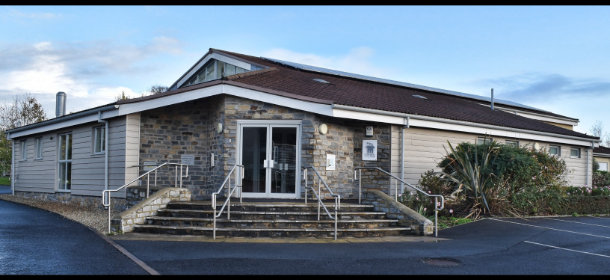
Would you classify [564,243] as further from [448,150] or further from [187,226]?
[187,226]

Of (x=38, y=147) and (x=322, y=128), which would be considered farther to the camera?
(x=38, y=147)

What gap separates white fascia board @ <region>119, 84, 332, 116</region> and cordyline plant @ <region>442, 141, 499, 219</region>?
3697 mm

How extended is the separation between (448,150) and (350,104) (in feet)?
14.2

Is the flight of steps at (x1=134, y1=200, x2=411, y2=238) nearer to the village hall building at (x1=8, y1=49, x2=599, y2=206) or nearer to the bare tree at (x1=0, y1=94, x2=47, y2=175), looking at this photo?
the village hall building at (x1=8, y1=49, x2=599, y2=206)

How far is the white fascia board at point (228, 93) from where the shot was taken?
1327 centimetres

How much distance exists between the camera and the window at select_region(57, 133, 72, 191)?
1781 centimetres

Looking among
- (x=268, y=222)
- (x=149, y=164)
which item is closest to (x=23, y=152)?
(x=149, y=164)

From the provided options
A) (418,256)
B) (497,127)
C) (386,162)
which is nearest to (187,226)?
(418,256)

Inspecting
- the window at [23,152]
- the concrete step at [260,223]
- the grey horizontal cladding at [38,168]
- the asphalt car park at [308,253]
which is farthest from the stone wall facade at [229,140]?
the window at [23,152]

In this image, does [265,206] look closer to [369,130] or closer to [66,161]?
[369,130]

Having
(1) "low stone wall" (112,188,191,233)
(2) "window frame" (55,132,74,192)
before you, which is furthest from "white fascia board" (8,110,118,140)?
(1) "low stone wall" (112,188,191,233)

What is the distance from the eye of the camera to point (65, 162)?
18.0m

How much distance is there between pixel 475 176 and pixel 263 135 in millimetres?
5477

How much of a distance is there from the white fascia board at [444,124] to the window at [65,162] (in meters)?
9.73
